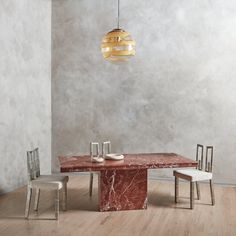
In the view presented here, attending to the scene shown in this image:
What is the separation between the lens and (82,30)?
6.77m

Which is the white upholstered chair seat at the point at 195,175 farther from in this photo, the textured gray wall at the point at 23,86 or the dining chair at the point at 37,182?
the textured gray wall at the point at 23,86

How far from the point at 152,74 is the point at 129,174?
2.30 metres

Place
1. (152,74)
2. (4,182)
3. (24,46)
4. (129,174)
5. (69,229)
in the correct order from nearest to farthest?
1. (69,229)
2. (129,174)
3. (4,182)
4. (24,46)
5. (152,74)

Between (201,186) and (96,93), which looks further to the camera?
(96,93)

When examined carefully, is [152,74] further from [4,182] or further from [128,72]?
[4,182]

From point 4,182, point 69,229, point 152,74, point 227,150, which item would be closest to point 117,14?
point 152,74

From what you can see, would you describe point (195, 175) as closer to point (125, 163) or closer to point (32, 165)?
point (125, 163)

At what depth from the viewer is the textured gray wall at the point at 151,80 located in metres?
6.24

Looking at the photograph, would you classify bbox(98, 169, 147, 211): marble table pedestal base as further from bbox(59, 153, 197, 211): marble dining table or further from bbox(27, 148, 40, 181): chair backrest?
bbox(27, 148, 40, 181): chair backrest

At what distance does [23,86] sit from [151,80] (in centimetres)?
208

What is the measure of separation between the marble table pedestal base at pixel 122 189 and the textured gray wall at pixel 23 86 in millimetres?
1592

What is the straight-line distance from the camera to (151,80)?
21.4ft

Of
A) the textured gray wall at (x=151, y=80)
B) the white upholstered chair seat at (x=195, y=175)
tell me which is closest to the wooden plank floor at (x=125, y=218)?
the white upholstered chair seat at (x=195, y=175)

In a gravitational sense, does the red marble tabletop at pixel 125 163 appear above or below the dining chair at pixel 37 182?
above
